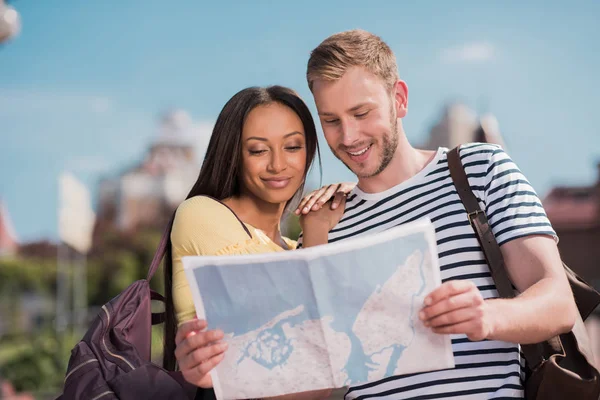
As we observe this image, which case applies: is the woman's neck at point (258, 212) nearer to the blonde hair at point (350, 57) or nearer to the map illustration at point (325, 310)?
the blonde hair at point (350, 57)

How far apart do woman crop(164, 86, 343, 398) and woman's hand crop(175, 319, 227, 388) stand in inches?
15.9

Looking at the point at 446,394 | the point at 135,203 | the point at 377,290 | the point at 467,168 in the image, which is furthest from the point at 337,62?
the point at 135,203

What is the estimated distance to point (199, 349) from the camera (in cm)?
172

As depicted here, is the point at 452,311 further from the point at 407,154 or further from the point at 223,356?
the point at 407,154

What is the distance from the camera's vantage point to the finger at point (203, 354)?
67.1 inches

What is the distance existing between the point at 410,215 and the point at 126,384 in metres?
0.93

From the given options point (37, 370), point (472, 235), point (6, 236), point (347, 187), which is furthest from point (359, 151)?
point (6, 236)

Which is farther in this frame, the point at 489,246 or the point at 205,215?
the point at 205,215

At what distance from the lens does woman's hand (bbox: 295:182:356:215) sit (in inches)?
93.7

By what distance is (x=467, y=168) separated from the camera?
2.10 m

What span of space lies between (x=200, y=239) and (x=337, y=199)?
50 cm

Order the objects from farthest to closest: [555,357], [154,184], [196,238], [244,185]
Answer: [154,184], [244,185], [196,238], [555,357]

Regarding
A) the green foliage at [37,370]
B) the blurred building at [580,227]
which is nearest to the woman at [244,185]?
the green foliage at [37,370]

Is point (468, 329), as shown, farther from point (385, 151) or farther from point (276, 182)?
point (276, 182)
